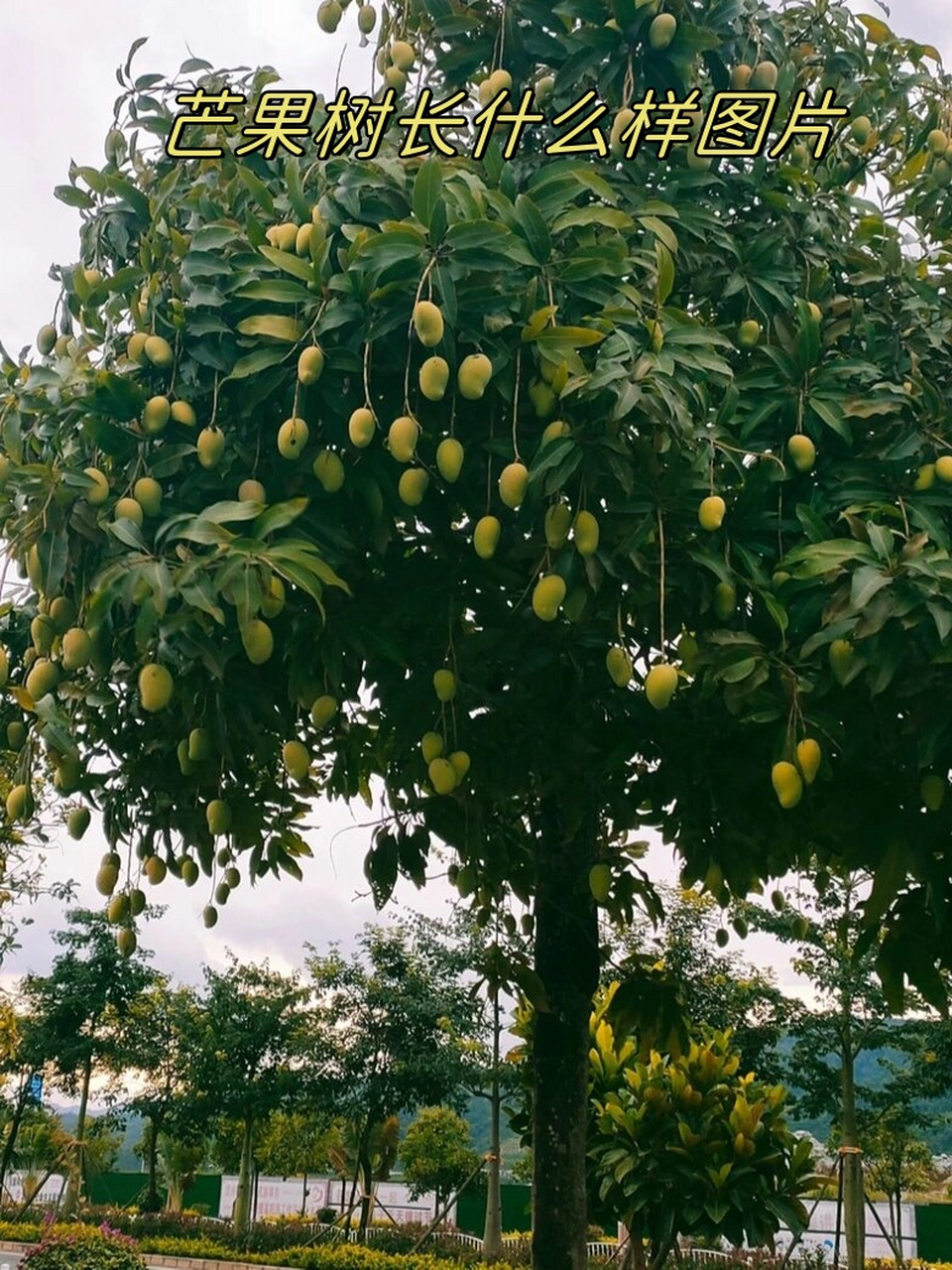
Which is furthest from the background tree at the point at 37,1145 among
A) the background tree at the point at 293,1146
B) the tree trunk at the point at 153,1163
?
the background tree at the point at 293,1146

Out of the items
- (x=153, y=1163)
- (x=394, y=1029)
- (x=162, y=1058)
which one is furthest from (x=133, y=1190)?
(x=394, y=1029)

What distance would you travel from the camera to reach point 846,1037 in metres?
13.4

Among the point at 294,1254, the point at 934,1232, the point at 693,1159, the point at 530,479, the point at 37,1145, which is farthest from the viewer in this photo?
the point at 37,1145

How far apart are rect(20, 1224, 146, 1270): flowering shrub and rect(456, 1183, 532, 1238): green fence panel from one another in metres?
13.0

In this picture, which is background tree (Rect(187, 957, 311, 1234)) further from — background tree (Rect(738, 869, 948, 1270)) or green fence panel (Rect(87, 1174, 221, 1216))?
green fence panel (Rect(87, 1174, 221, 1216))

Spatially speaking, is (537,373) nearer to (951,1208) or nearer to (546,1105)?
(546,1105)

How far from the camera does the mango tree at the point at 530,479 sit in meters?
2.64

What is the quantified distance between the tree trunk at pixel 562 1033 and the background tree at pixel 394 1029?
496 inches

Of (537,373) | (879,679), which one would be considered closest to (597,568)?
(537,373)

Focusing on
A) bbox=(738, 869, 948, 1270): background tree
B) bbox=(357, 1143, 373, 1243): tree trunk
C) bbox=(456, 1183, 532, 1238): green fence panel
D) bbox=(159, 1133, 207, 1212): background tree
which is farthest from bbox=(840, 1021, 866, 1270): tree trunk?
bbox=(159, 1133, 207, 1212): background tree

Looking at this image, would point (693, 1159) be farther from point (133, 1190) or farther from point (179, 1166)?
point (133, 1190)

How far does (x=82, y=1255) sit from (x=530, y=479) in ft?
24.8

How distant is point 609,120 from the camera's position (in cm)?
341

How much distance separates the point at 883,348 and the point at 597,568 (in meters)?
1.16
